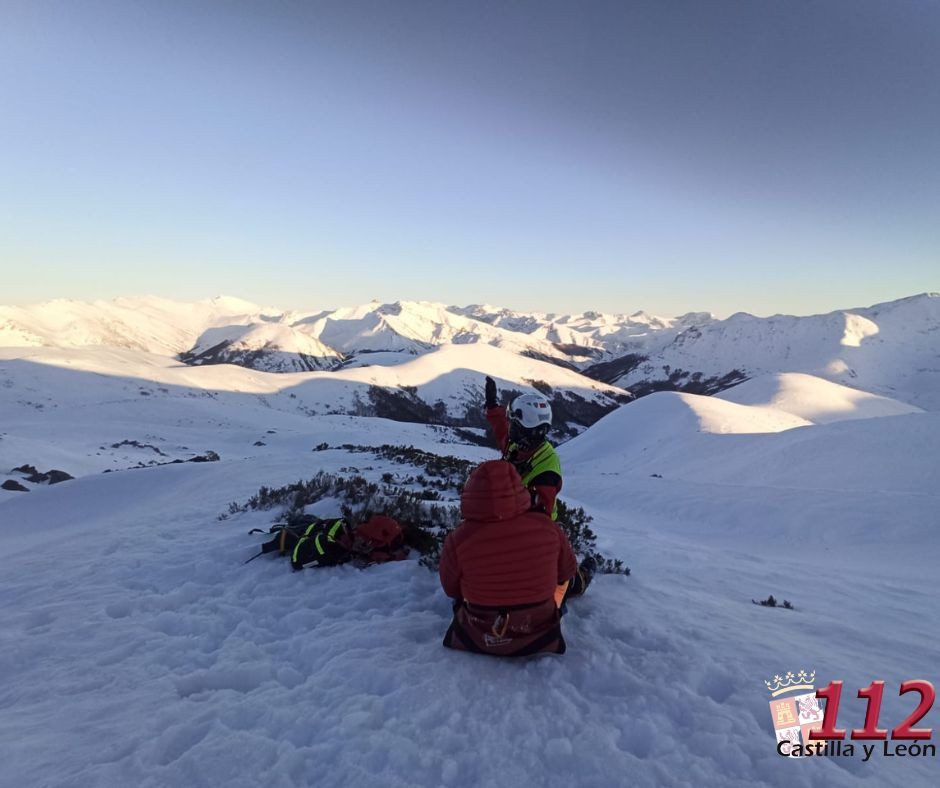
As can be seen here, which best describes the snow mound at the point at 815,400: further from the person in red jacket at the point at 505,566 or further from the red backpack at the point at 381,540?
the person in red jacket at the point at 505,566

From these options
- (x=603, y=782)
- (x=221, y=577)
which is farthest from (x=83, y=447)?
(x=603, y=782)

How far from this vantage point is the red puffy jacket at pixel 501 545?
3789mm

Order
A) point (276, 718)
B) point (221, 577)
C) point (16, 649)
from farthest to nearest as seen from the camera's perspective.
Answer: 1. point (221, 577)
2. point (16, 649)
3. point (276, 718)

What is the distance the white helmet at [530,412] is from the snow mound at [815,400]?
43821 millimetres

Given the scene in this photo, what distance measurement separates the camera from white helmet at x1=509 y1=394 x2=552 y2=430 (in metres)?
5.61

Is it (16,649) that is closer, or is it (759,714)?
(759,714)

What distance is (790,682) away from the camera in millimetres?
3783

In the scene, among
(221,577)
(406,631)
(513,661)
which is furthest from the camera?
(221,577)

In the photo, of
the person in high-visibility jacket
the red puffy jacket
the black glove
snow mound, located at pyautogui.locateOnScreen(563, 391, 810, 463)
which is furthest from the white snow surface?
snow mound, located at pyautogui.locateOnScreen(563, 391, 810, 463)

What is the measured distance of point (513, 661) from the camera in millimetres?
4199

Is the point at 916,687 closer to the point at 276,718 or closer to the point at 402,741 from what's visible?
the point at 402,741

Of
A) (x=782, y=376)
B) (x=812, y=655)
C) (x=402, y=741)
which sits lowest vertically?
(x=402, y=741)

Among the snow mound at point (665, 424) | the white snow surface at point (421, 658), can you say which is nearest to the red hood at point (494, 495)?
the white snow surface at point (421, 658)

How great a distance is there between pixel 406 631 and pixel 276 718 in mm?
1482
